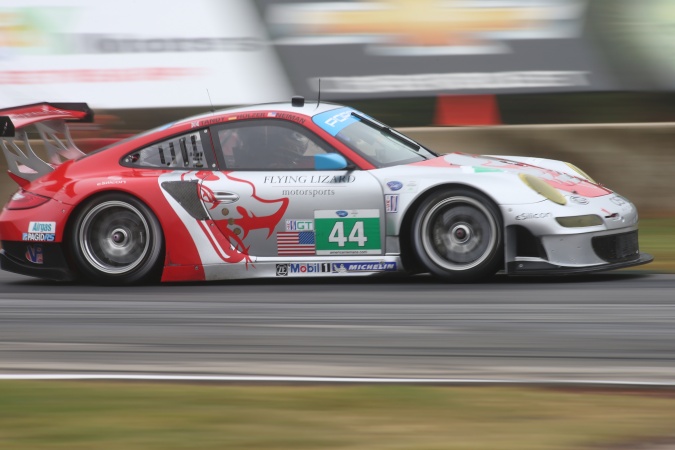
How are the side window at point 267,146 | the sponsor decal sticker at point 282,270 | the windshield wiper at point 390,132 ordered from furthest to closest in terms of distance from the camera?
the windshield wiper at point 390,132, the side window at point 267,146, the sponsor decal sticker at point 282,270

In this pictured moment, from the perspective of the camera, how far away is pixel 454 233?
7.38m

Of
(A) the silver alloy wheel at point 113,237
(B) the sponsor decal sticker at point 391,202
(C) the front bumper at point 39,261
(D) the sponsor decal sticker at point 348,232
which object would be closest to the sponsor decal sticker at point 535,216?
(B) the sponsor decal sticker at point 391,202

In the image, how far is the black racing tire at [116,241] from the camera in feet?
25.8

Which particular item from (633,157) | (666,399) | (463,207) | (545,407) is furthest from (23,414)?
(633,157)

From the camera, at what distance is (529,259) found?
23.6 ft

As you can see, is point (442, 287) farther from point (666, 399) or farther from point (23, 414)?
point (23, 414)

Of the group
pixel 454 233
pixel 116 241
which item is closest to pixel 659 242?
pixel 454 233

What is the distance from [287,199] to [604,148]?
4.13m

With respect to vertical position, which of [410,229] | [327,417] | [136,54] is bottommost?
[327,417]

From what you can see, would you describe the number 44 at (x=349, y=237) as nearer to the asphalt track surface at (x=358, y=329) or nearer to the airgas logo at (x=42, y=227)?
the asphalt track surface at (x=358, y=329)

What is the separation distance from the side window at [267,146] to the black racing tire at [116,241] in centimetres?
71

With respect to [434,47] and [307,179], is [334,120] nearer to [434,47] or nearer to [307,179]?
[307,179]

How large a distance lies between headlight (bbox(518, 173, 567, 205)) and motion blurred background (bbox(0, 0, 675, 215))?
3.31 meters

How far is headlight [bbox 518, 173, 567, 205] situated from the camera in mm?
7250
